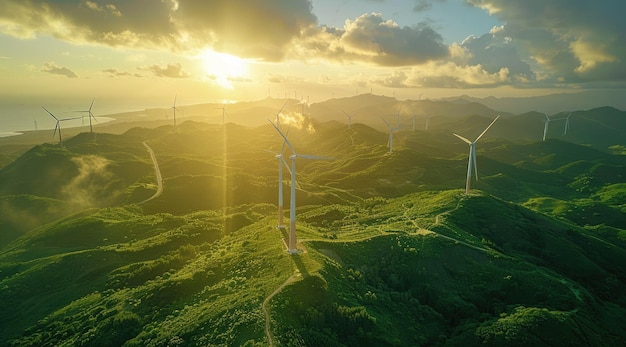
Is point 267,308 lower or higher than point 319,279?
lower

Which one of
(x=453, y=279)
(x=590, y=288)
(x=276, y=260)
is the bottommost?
(x=590, y=288)

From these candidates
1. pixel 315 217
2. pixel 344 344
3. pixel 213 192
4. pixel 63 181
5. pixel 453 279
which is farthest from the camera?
pixel 63 181

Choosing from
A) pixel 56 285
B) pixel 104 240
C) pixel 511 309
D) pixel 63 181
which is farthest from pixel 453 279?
pixel 63 181

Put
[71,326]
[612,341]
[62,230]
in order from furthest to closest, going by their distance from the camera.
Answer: [62,230]
[612,341]
[71,326]

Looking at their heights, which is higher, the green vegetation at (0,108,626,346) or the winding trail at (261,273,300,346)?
the winding trail at (261,273,300,346)

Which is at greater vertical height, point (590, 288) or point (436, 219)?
point (436, 219)

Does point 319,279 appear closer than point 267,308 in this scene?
No

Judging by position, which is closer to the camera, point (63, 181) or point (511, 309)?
point (511, 309)

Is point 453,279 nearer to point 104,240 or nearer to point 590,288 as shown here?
point 590,288

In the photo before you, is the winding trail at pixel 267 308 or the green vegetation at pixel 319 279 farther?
the green vegetation at pixel 319 279

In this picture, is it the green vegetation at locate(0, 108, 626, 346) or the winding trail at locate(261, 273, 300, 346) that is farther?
the green vegetation at locate(0, 108, 626, 346)

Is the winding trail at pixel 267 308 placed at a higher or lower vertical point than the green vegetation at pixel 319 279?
higher
